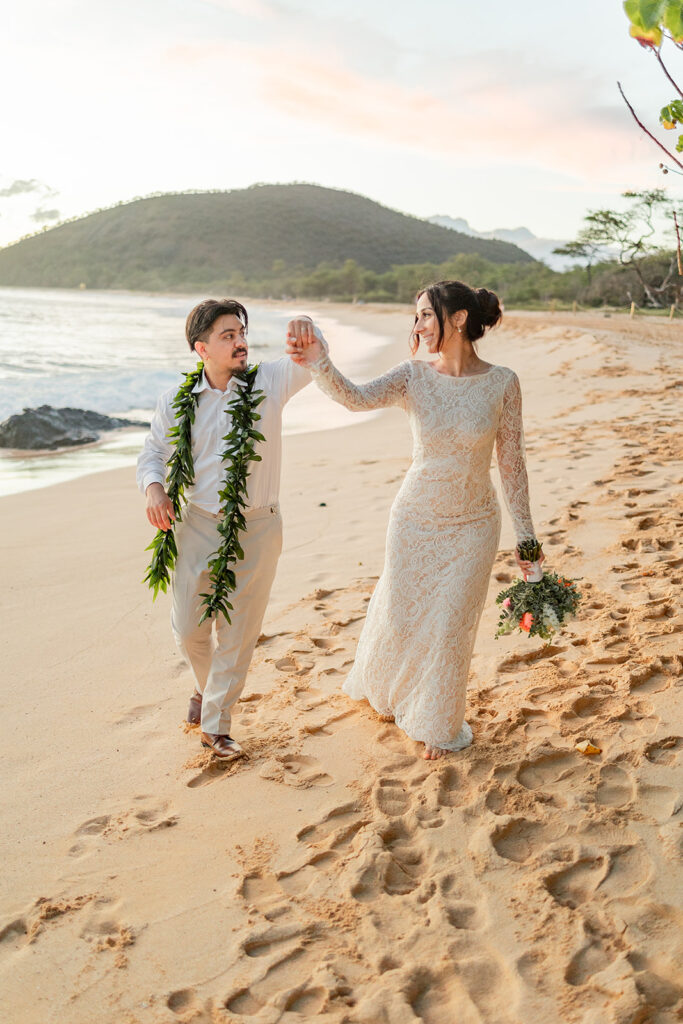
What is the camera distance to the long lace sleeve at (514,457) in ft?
11.1

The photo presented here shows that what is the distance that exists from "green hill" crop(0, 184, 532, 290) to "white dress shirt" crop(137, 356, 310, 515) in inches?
4238

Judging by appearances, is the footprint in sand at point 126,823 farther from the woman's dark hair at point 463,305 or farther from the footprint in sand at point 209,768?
the woman's dark hair at point 463,305

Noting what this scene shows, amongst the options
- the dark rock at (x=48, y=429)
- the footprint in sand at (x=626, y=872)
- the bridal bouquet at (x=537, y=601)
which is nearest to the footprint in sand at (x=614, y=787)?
the footprint in sand at (x=626, y=872)

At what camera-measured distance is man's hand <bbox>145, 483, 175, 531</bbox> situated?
3248mm

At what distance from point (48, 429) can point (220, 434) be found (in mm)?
9138

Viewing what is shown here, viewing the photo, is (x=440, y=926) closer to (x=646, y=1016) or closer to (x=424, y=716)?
(x=646, y=1016)

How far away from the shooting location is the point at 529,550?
3.47 meters

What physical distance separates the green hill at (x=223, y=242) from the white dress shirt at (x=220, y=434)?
4238 inches

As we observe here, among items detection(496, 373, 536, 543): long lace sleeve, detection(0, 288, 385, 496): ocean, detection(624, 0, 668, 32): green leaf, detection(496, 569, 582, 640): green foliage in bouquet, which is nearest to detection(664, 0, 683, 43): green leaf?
detection(624, 0, 668, 32): green leaf

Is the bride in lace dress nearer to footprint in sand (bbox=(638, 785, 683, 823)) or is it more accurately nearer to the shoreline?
footprint in sand (bbox=(638, 785, 683, 823))

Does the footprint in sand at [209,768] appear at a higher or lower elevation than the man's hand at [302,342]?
lower

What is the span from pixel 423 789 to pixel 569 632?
155cm

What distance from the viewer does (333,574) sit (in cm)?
563

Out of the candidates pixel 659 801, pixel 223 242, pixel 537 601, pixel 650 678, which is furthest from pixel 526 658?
pixel 223 242
